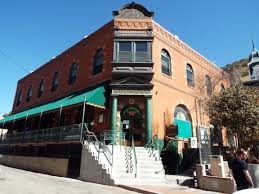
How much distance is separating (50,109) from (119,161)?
25.4 ft

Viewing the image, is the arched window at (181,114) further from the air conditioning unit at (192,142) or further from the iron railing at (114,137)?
the iron railing at (114,137)

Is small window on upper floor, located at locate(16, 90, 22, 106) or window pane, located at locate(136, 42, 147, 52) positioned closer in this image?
window pane, located at locate(136, 42, 147, 52)

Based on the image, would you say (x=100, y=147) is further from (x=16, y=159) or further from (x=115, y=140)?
(x=16, y=159)

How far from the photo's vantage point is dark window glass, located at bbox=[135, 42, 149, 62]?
16109mm

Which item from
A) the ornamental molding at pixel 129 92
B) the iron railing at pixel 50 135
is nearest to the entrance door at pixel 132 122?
the ornamental molding at pixel 129 92

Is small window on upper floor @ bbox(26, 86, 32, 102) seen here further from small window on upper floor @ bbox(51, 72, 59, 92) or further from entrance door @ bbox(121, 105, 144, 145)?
entrance door @ bbox(121, 105, 144, 145)

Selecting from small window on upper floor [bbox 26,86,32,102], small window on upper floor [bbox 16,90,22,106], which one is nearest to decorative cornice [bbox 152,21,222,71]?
small window on upper floor [bbox 26,86,32,102]

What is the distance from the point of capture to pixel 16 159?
839 inches

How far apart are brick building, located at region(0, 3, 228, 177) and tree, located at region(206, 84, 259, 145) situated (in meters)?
3.16

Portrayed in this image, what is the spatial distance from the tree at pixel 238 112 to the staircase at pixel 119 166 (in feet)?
14.7

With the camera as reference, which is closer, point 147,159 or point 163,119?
point 147,159

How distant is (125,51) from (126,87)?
8.81ft

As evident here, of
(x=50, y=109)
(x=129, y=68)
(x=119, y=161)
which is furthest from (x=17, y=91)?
(x=119, y=161)

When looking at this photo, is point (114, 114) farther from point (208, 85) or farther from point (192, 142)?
point (208, 85)
